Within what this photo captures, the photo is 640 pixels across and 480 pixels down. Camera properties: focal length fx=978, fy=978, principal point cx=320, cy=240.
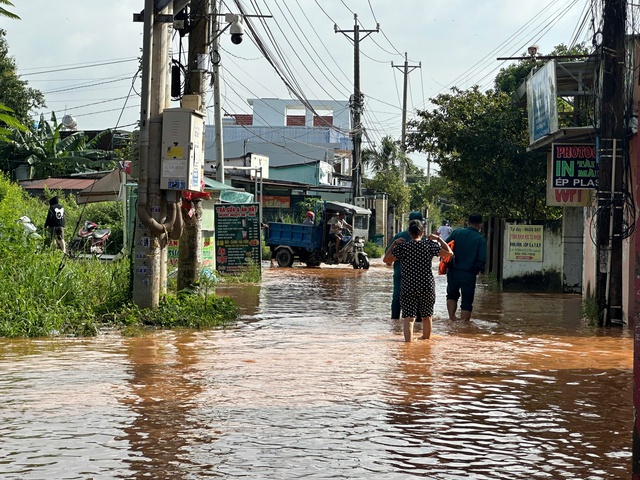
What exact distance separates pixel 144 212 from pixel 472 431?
25.3 ft

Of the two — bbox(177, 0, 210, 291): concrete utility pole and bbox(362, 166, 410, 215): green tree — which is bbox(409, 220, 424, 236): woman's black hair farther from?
bbox(362, 166, 410, 215): green tree

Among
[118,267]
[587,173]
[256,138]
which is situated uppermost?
[256,138]

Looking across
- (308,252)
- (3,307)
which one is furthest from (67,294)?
(308,252)

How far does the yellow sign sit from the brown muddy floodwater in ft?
29.1

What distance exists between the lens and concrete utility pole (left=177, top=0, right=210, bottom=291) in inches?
633

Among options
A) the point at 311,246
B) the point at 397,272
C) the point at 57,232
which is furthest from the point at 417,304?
the point at 311,246

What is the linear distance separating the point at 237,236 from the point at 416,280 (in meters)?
11.4

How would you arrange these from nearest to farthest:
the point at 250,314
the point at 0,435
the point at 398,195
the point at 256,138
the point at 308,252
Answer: the point at 0,435 < the point at 250,314 < the point at 308,252 < the point at 398,195 < the point at 256,138

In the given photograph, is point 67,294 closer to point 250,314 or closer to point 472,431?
point 250,314

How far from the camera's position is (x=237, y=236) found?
24.1m

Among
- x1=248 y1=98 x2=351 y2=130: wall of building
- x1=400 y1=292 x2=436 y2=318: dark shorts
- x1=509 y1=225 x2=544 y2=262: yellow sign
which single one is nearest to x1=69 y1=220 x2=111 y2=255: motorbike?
x1=509 y1=225 x2=544 y2=262: yellow sign

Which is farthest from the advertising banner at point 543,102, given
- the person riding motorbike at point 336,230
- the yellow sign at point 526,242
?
the person riding motorbike at point 336,230

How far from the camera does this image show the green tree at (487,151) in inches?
1042

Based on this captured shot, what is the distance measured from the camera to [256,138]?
67.4 metres
